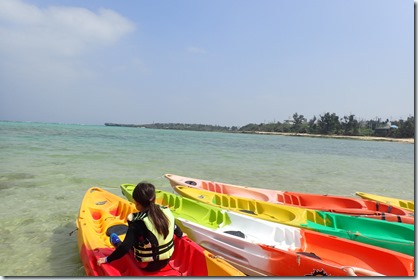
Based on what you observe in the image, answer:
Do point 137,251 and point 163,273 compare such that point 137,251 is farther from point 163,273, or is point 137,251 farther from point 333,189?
point 333,189

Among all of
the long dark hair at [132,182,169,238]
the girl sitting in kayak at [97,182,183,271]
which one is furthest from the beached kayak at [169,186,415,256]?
the long dark hair at [132,182,169,238]

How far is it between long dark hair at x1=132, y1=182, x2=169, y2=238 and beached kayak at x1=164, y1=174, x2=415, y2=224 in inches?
173

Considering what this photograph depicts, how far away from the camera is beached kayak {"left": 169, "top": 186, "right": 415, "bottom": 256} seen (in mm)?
4499

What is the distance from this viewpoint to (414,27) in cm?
411

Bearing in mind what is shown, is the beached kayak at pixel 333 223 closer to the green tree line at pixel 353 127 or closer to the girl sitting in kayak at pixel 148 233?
the girl sitting in kayak at pixel 148 233

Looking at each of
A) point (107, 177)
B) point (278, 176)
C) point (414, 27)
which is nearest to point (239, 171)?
point (278, 176)

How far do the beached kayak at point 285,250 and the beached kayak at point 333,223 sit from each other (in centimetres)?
30

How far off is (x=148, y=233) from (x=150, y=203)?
36 cm

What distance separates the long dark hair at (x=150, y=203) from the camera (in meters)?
2.98

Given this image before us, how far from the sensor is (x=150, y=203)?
3.02 meters

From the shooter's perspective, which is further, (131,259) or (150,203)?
(131,259)

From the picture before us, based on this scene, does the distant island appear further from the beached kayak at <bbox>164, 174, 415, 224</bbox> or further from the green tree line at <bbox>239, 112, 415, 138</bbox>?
the beached kayak at <bbox>164, 174, 415, 224</bbox>

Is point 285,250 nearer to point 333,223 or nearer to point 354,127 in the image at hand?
point 333,223

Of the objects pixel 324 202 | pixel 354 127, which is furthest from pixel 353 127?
pixel 324 202
